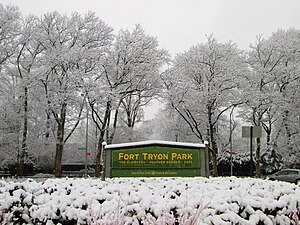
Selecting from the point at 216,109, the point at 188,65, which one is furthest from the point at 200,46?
the point at 216,109

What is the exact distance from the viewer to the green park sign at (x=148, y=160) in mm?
9180

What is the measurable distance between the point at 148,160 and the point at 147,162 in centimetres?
5

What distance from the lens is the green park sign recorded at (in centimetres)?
918

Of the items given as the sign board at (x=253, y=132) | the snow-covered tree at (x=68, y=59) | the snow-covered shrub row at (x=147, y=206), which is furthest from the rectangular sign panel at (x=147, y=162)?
the snow-covered tree at (x=68, y=59)

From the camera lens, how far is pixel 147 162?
9.23 metres

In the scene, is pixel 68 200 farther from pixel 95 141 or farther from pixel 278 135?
pixel 95 141

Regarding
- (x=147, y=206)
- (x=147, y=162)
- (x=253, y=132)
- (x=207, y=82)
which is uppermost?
(x=207, y=82)

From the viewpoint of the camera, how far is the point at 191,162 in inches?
371

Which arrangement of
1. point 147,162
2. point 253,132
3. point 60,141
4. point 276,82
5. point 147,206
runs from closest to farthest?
point 147,206
point 147,162
point 253,132
point 60,141
point 276,82

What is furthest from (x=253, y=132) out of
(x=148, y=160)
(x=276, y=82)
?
(x=276, y=82)

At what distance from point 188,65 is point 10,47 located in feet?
53.3

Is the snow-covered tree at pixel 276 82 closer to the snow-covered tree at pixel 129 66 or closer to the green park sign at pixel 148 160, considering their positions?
the snow-covered tree at pixel 129 66

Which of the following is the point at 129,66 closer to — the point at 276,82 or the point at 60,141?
the point at 60,141

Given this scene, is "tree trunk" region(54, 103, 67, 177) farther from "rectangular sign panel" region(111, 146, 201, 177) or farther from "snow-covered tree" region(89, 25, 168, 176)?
"rectangular sign panel" region(111, 146, 201, 177)
